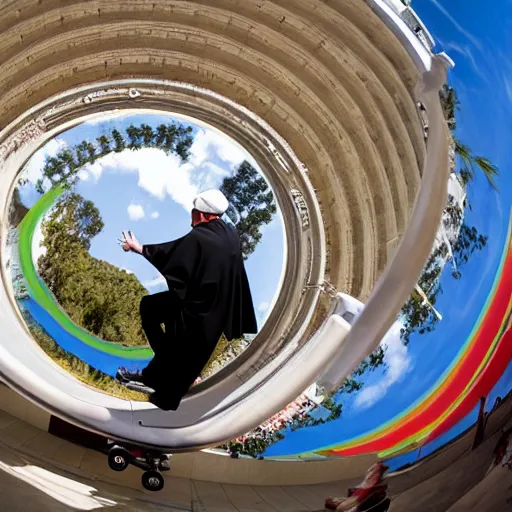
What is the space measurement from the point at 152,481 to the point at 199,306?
35 cm

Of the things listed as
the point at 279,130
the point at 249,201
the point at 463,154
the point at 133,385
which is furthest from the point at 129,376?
the point at 463,154

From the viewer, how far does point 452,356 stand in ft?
3.24

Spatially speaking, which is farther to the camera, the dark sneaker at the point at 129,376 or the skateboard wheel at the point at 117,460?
the dark sneaker at the point at 129,376

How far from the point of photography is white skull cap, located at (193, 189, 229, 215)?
1.41m

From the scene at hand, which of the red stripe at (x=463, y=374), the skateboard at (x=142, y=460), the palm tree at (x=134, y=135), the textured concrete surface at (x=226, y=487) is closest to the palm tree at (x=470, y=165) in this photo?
the red stripe at (x=463, y=374)

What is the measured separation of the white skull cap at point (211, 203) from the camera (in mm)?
1406

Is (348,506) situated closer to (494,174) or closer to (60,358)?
(494,174)

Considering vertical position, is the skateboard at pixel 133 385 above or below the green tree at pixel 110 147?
below

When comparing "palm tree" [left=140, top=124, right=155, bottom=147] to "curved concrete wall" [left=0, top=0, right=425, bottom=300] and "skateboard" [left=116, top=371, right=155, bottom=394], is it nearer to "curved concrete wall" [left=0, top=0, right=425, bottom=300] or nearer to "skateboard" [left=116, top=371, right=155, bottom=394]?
"curved concrete wall" [left=0, top=0, right=425, bottom=300]

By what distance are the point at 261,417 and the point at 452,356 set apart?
30cm

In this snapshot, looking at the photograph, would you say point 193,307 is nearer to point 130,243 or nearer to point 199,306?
point 199,306

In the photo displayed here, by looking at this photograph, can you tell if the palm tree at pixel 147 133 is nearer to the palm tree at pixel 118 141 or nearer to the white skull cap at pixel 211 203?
the palm tree at pixel 118 141

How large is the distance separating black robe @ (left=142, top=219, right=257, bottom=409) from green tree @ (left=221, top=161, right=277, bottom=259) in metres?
0.05

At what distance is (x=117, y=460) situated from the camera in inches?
42.4
